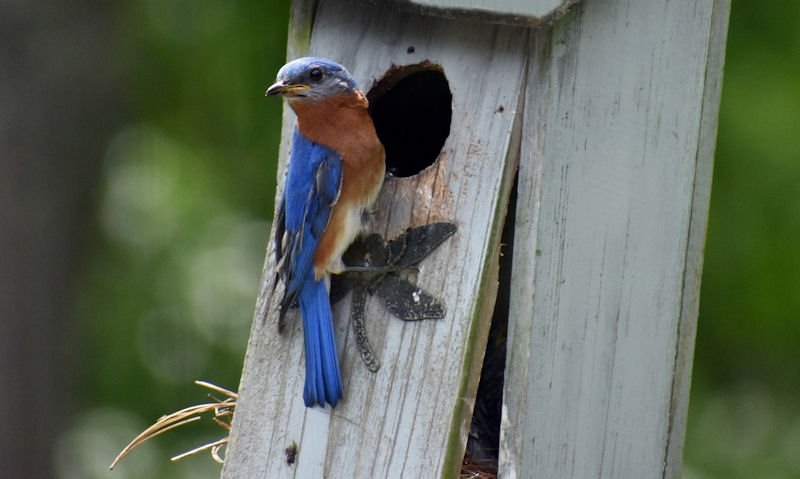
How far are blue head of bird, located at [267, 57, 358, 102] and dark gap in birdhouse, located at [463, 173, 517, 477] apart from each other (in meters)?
0.57

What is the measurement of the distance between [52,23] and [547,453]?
13.2ft

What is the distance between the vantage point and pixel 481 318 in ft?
8.45

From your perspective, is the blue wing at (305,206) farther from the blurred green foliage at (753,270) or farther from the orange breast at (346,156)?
the blurred green foliage at (753,270)

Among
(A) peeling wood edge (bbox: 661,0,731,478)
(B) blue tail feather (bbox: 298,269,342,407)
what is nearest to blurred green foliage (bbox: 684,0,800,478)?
(A) peeling wood edge (bbox: 661,0,731,478)

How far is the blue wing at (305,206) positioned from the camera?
2.81 metres

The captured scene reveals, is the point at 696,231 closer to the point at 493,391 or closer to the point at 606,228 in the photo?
the point at 606,228

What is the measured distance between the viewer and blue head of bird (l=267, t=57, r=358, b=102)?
9.14 feet

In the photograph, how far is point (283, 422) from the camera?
284 centimetres

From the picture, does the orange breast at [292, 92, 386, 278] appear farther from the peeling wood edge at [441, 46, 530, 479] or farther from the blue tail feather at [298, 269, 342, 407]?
the peeling wood edge at [441, 46, 530, 479]

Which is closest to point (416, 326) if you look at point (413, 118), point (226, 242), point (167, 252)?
point (413, 118)

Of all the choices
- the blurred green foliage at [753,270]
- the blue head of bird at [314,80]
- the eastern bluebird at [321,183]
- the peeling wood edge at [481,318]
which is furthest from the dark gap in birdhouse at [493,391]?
the blurred green foliage at [753,270]

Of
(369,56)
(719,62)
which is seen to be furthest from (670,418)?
(369,56)

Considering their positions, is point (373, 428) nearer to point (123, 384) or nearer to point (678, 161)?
point (678, 161)

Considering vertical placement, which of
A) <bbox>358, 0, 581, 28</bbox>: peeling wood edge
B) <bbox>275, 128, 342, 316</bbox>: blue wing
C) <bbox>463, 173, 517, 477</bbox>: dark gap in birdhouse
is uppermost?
<bbox>358, 0, 581, 28</bbox>: peeling wood edge
